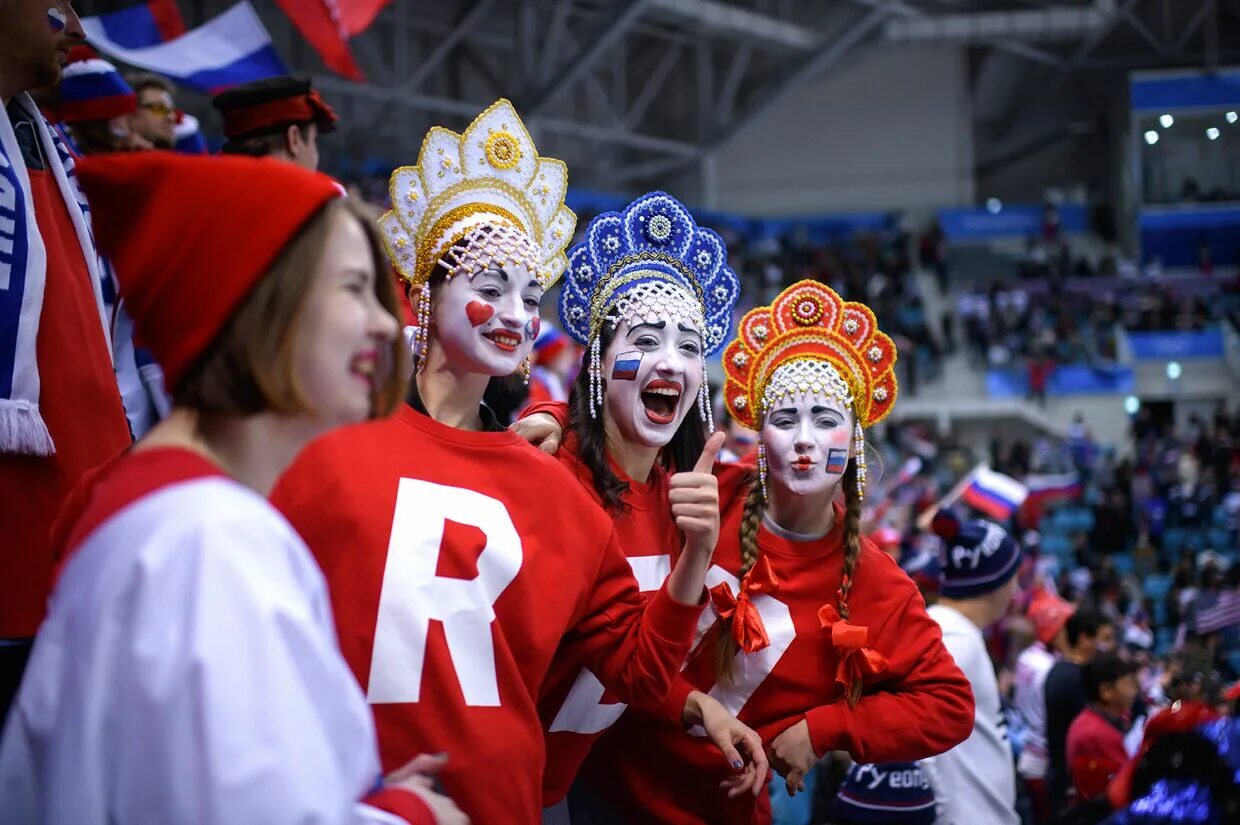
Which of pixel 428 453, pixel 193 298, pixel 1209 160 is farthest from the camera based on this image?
pixel 1209 160

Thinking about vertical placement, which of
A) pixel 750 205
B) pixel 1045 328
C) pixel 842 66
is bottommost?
pixel 1045 328

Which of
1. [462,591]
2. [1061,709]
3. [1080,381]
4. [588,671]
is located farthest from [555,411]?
[1080,381]

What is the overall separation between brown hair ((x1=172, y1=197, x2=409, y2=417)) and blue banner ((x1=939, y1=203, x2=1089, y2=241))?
27487mm

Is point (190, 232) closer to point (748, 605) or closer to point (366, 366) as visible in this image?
point (366, 366)

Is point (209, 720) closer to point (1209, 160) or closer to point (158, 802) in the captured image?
point (158, 802)

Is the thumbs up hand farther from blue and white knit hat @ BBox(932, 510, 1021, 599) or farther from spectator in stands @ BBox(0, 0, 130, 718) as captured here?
blue and white knit hat @ BBox(932, 510, 1021, 599)

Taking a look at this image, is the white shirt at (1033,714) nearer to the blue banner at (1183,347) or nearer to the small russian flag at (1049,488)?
the small russian flag at (1049,488)

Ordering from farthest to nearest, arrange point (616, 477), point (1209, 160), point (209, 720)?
point (1209, 160) → point (616, 477) → point (209, 720)

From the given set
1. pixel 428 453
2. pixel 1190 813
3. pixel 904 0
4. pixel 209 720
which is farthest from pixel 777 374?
pixel 904 0

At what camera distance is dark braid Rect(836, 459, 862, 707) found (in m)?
3.25

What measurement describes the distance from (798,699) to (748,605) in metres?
0.27

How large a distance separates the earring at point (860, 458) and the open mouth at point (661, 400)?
509 mm

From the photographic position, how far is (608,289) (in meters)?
3.41

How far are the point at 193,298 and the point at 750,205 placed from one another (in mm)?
28666
